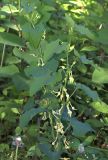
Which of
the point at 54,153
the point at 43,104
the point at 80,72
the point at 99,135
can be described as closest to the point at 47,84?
the point at 43,104

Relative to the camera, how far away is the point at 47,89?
212 centimetres

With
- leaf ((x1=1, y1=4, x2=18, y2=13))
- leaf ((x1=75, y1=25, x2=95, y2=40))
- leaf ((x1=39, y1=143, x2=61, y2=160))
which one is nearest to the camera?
leaf ((x1=39, y1=143, x2=61, y2=160))

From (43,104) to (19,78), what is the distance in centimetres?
34

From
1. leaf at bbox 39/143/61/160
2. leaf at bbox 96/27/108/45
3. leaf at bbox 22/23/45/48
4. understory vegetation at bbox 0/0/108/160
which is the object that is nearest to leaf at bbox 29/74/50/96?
understory vegetation at bbox 0/0/108/160

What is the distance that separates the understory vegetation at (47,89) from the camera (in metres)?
2.09

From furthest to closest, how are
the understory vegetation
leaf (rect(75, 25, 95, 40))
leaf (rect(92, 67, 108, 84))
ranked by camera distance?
1. leaf (rect(92, 67, 108, 84))
2. leaf (rect(75, 25, 95, 40))
3. the understory vegetation

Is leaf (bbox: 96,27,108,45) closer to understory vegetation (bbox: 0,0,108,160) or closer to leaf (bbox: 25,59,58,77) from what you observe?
understory vegetation (bbox: 0,0,108,160)

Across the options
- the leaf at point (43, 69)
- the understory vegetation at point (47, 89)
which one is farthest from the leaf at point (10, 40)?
the leaf at point (43, 69)

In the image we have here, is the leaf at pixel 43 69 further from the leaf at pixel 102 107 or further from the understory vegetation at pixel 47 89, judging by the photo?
the leaf at pixel 102 107

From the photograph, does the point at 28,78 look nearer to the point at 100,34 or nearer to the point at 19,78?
the point at 19,78

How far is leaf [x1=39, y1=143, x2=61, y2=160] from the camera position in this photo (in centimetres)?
224

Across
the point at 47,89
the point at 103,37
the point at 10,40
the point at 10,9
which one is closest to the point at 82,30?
the point at 103,37

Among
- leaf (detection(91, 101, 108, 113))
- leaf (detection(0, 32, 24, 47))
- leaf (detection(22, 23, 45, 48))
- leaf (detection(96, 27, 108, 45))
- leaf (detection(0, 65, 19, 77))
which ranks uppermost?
leaf (detection(22, 23, 45, 48))

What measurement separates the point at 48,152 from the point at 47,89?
34cm
